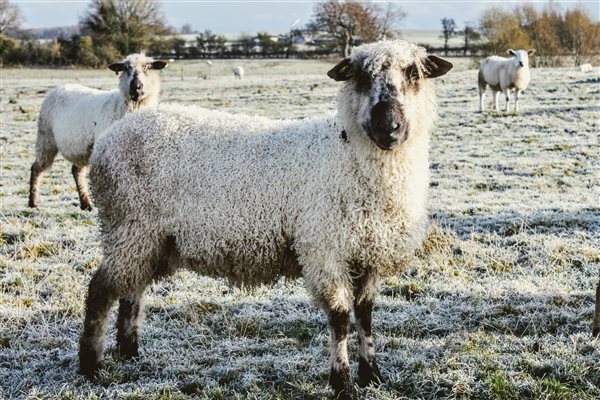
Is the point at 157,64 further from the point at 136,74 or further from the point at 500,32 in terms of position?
the point at 500,32

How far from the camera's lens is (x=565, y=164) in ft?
41.9

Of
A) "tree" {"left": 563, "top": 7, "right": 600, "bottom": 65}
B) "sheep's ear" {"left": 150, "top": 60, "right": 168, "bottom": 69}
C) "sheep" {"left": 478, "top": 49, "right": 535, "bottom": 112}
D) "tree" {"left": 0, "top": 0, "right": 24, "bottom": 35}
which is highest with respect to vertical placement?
"tree" {"left": 0, "top": 0, "right": 24, "bottom": 35}

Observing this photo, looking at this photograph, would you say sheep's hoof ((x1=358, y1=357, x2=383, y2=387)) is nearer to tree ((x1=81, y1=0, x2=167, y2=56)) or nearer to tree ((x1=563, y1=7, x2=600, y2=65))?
tree ((x1=563, y1=7, x2=600, y2=65))

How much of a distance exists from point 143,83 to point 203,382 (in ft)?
19.5

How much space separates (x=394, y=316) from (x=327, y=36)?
54782mm

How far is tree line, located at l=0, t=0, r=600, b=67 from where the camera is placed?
46.4m

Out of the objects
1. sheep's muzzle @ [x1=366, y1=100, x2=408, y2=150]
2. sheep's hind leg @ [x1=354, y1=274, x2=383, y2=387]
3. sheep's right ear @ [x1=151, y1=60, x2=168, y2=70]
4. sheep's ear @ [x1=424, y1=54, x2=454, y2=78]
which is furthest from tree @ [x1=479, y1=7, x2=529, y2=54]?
sheep's muzzle @ [x1=366, y1=100, x2=408, y2=150]

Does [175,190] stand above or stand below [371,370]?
above

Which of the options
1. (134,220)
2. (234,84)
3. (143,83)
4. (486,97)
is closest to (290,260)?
(134,220)

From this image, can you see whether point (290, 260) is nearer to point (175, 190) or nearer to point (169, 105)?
point (175, 190)

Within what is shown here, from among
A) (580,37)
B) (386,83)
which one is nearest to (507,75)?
(386,83)

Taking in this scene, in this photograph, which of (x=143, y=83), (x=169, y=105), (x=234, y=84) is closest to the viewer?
(x=169, y=105)

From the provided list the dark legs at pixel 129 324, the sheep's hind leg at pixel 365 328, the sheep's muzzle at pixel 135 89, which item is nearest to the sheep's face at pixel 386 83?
the sheep's hind leg at pixel 365 328

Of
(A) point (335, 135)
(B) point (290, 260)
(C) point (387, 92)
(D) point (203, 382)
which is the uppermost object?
(C) point (387, 92)
